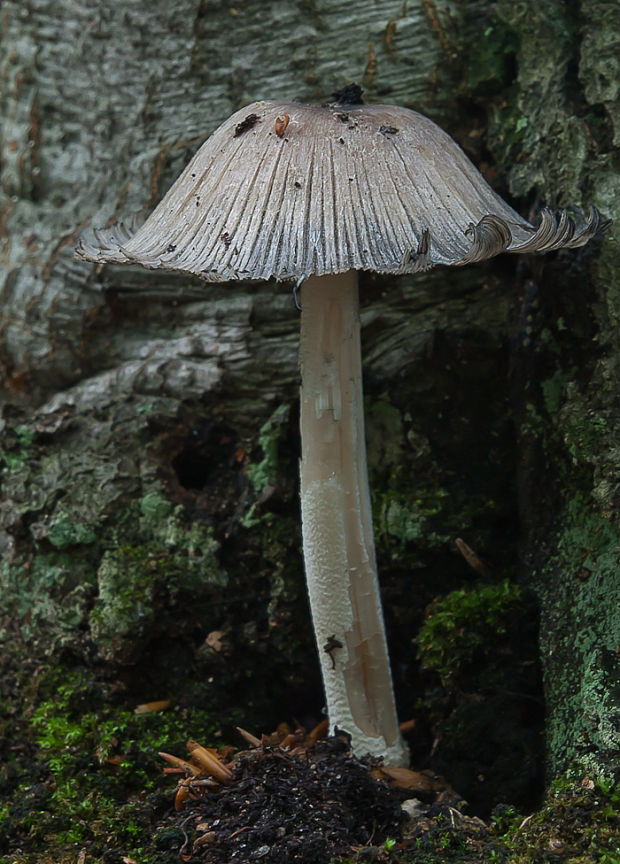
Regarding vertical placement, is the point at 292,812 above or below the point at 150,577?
below

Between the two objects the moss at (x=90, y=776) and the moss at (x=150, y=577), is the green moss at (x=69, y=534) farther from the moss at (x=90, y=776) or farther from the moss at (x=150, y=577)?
the moss at (x=90, y=776)

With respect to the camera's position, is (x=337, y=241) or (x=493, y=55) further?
(x=493, y=55)

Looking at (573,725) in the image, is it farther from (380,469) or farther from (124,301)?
(124,301)

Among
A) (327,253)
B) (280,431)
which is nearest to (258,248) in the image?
(327,253)

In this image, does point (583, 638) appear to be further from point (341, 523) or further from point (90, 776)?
point (90, 776)

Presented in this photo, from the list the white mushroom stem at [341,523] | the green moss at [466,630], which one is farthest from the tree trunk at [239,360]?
the white mushroom stem at [341,523]

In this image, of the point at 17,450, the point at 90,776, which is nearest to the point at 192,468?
the point at 17,450

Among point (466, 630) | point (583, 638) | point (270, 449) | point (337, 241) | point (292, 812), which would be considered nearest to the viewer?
point (337, 241)

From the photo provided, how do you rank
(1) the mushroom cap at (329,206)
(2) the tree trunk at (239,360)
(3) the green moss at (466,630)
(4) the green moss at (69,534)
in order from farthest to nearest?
1. (4) the green moss at (69,534)
2. (2) the tree trunk at (239,360)
3. (3) the green moss at (466,630)
4. (1) the mushroom cap at (329,206)
